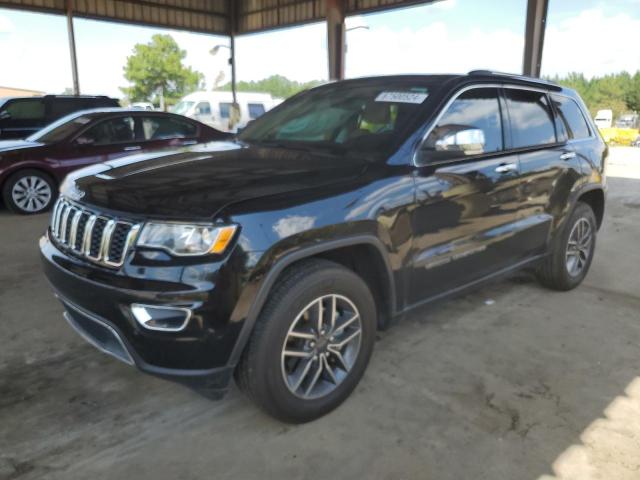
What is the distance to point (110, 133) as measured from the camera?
7652 millimetres

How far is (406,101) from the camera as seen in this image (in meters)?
3.14

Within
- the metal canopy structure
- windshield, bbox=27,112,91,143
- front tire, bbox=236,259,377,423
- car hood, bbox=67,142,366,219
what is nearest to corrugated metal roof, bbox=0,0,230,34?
the metal canopy structure

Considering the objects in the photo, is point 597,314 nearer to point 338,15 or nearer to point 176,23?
point 338,15

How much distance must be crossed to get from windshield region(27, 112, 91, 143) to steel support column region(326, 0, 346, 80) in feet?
31.3

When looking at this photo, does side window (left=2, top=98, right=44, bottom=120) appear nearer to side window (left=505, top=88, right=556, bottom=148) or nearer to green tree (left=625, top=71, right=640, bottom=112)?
side window (left=505, top=88, right=556, bottom=148)

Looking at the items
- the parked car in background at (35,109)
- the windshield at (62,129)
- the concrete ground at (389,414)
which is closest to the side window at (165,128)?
the windshield at (62,129)

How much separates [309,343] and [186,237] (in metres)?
0.81

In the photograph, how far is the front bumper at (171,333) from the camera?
215 centimetres

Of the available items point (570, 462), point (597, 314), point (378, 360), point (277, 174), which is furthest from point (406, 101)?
point (597, 314)

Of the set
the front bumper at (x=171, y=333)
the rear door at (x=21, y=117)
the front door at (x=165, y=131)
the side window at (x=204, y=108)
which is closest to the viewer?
the front bumper at (x=171, y=333)

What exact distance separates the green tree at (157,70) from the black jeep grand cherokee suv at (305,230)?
58446 mm

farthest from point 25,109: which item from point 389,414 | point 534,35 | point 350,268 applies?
point 534,35

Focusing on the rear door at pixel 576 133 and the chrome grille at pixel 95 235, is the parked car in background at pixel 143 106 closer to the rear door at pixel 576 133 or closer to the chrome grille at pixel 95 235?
the chrome grille at pixel 95 235

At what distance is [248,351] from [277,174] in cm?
86
